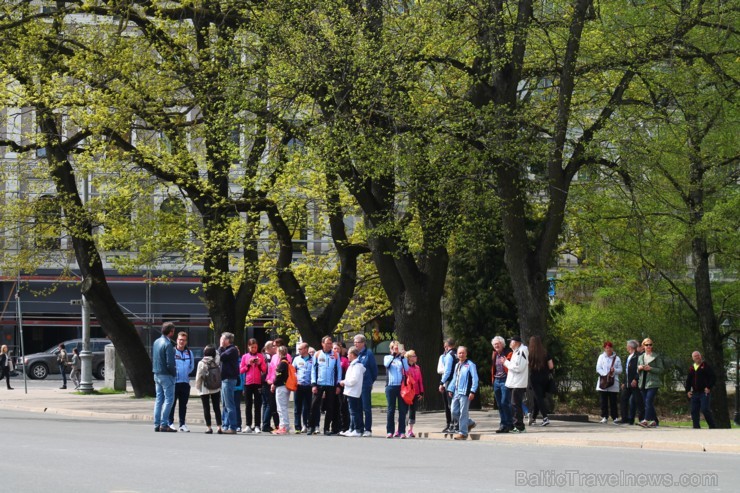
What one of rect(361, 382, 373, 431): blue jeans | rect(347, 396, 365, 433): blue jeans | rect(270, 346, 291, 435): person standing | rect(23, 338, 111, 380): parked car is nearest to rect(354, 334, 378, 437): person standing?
rect(361, 382, 373, 431): blue jeans

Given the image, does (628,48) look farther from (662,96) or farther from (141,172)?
(141,172)

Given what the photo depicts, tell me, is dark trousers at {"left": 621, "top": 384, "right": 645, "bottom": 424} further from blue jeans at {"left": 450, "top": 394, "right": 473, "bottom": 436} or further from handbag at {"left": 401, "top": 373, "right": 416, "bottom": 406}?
handbag at {"left": 401, "top": 373, "right": 416, "bottom": 406}

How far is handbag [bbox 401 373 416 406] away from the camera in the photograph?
21.1 m

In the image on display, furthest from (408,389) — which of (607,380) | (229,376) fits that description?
(607,380)

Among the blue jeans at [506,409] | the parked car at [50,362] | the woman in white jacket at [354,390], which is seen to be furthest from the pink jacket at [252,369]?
the parked car at [50,362]

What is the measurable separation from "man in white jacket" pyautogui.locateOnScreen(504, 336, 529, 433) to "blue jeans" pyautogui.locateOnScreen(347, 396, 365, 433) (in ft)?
8.47

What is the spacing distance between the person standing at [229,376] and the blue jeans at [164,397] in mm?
926

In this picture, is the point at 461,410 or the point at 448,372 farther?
the point at 448,372

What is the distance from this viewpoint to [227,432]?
21.3 metres

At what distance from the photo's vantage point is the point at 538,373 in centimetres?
2311

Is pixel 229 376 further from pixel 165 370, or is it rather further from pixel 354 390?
pixel 354 390

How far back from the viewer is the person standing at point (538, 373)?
23.0 metres

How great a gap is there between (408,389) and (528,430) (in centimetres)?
242

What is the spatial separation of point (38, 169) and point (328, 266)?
1311cm
